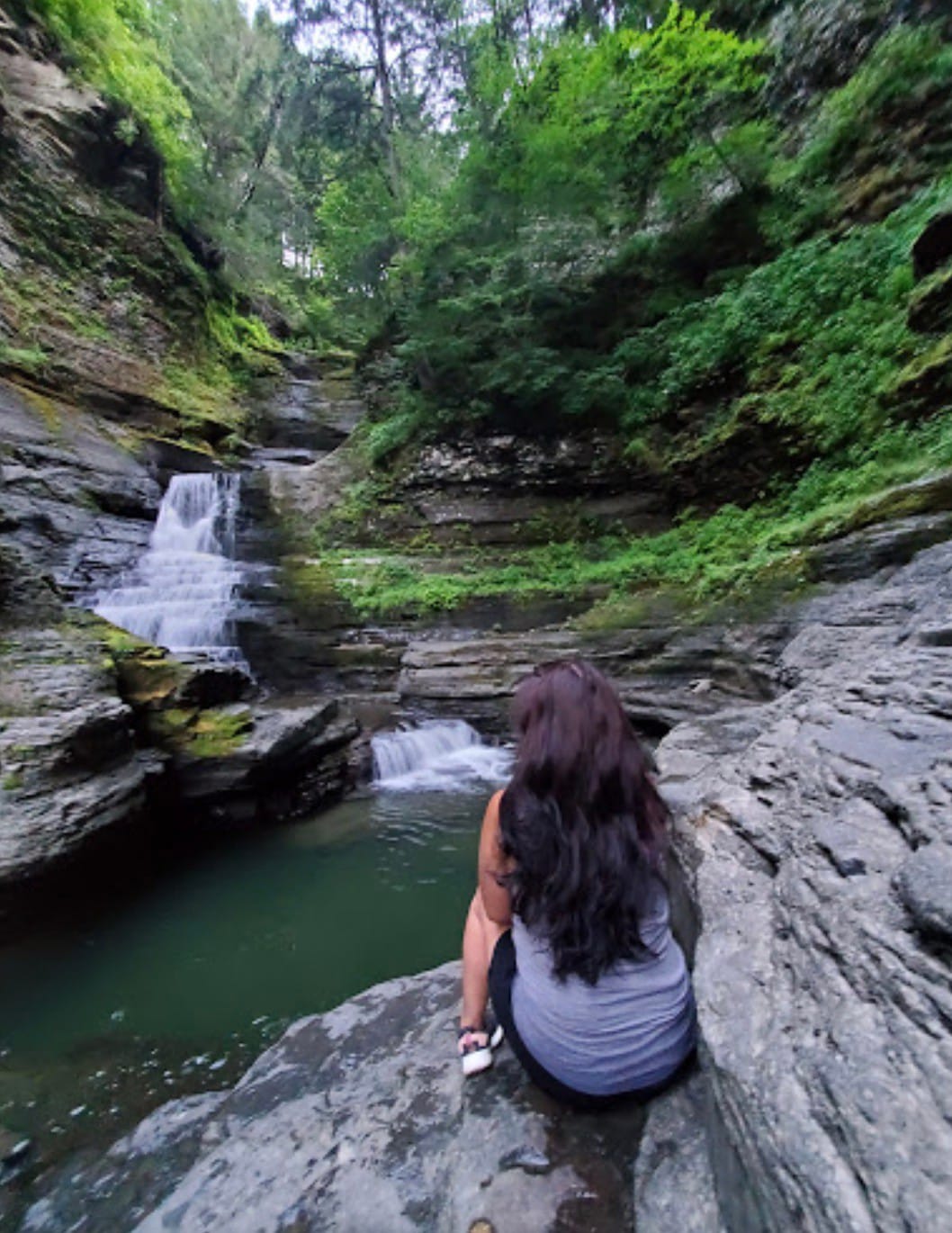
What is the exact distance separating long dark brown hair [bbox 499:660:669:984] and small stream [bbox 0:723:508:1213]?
9.01ft

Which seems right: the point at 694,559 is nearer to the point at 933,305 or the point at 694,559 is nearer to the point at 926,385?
the point at 926,385

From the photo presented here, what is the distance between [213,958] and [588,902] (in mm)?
4324

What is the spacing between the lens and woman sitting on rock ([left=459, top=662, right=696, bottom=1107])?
5.49 feet

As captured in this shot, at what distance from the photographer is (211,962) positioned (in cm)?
471

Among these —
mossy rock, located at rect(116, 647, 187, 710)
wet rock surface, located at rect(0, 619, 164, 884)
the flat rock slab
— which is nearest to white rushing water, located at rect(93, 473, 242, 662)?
mossy rock, located at rect(116, 647, 187, 710)

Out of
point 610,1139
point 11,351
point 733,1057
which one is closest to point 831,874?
point 733,1057

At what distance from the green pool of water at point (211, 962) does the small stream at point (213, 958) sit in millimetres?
12

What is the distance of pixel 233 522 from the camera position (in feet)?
44.6

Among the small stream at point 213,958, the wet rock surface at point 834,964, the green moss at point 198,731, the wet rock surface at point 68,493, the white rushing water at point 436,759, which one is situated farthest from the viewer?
the wet rock surface at point 68,493

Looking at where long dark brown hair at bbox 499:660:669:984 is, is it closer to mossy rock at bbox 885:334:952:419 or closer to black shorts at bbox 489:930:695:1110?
black shorts at bbox 489:930:695:1110

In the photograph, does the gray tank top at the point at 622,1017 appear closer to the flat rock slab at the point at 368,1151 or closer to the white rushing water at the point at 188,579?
the flat rock slab at the point at 368,1151

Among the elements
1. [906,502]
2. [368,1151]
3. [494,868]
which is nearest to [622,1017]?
[494,868]

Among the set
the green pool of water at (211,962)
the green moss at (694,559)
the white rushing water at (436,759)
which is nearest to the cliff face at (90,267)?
the green moss at (694,559)

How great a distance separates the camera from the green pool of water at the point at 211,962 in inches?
134
